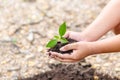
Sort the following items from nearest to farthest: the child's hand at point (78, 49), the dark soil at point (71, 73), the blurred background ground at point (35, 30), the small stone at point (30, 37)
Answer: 1. the child's hand at point (78, 49)
2. the dark soil at point (71, 73)
3. the blurred background ground at point (35, 30)
4. the small stone at point (30, 37)

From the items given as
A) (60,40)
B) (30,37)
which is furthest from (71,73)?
(30,37)

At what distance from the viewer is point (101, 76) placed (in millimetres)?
1789

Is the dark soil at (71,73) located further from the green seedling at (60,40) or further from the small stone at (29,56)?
the green seedling at (60,40)

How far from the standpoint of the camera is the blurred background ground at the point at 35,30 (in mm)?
1880

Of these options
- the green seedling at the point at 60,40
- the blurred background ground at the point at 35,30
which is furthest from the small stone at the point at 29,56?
the green seedling at the point at 60,40

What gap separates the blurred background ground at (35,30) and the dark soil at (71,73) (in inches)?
1.8

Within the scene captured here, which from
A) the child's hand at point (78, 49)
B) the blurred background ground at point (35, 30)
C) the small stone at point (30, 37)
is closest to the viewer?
the child's hand at point (78, 49)

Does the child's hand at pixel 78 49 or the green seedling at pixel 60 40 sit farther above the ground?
the green seedling at pixel 60 40

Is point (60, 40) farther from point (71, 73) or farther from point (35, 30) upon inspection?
point (35, 30)

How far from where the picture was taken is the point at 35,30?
7.22 feet

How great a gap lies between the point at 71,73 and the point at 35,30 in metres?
0.53

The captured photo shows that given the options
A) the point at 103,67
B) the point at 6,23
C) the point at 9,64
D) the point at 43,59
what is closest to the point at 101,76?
the point at 103,67

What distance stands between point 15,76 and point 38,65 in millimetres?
146

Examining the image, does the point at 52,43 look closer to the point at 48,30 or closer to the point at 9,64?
the point at 9,64
